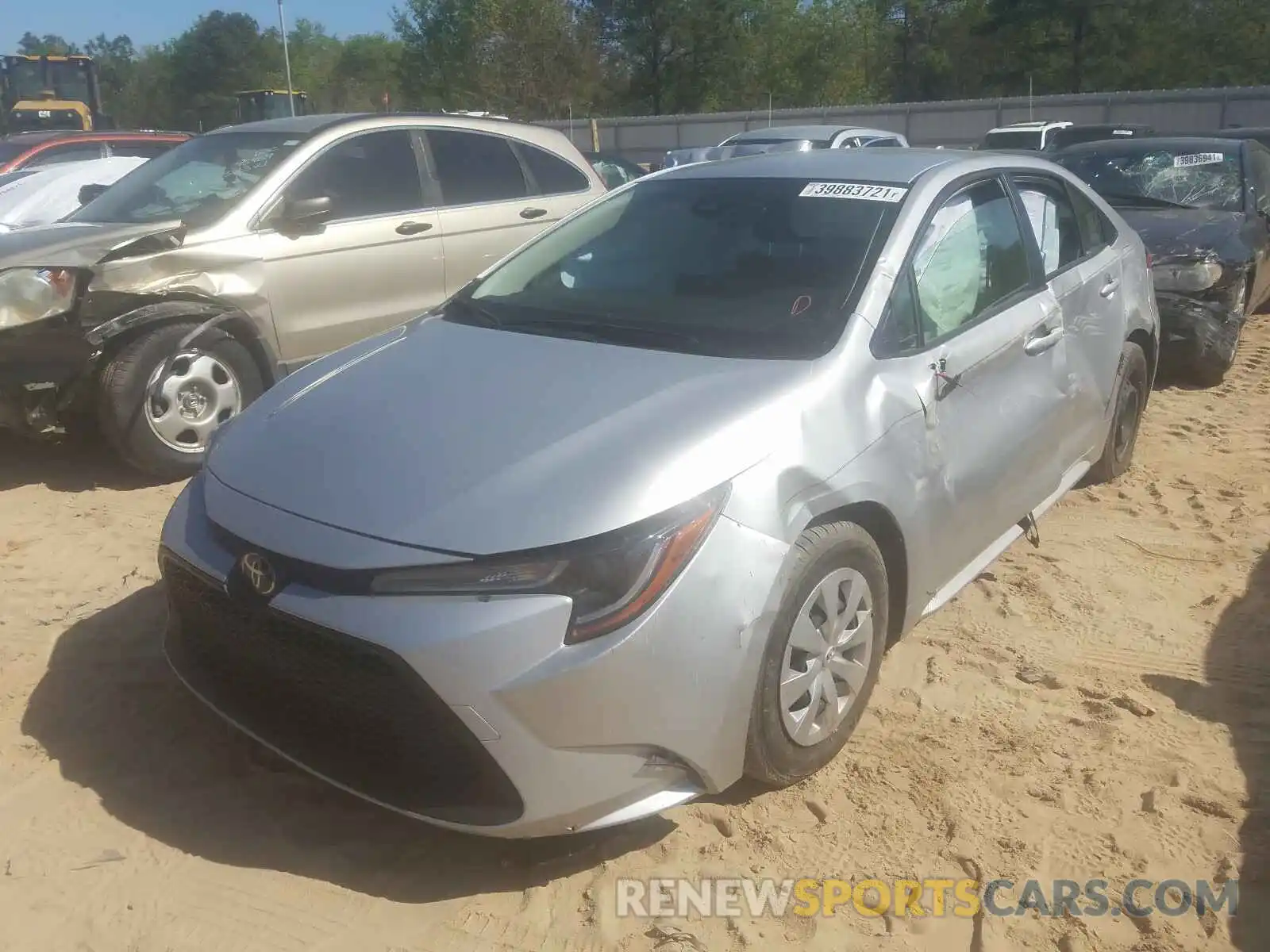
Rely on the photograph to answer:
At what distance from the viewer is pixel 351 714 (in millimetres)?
2566

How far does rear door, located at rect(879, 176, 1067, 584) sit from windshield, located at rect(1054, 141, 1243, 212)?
4.67 meters

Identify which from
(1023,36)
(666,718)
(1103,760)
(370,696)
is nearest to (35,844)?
(370,696)

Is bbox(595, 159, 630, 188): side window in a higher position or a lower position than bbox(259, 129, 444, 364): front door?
higher

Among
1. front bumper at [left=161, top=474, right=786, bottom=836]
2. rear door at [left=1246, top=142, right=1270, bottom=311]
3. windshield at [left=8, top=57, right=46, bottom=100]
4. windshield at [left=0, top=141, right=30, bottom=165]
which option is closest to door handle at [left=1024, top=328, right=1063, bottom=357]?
front bumper at [left=161, top=474, right=786, bottom=836]

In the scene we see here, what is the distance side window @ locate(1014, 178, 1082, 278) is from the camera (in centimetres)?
430

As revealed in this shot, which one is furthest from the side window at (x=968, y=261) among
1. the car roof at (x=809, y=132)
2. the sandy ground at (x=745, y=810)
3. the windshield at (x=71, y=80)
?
the windshield at (x=71, y=80)

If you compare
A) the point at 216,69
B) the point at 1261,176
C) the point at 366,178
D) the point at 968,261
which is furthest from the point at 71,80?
the point at 216,69

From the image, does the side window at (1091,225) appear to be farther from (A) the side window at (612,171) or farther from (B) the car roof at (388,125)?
(A) the side window at (612,171)

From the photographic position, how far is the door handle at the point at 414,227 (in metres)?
6.04

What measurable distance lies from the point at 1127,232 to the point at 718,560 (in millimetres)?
3672

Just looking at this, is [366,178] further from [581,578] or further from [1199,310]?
[1199,310]

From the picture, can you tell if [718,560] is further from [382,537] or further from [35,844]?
[35,844]

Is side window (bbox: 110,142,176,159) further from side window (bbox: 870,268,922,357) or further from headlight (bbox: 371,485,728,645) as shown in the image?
headlight (bbox: 371,485,728,645)

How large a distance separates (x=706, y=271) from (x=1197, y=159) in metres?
6.23
